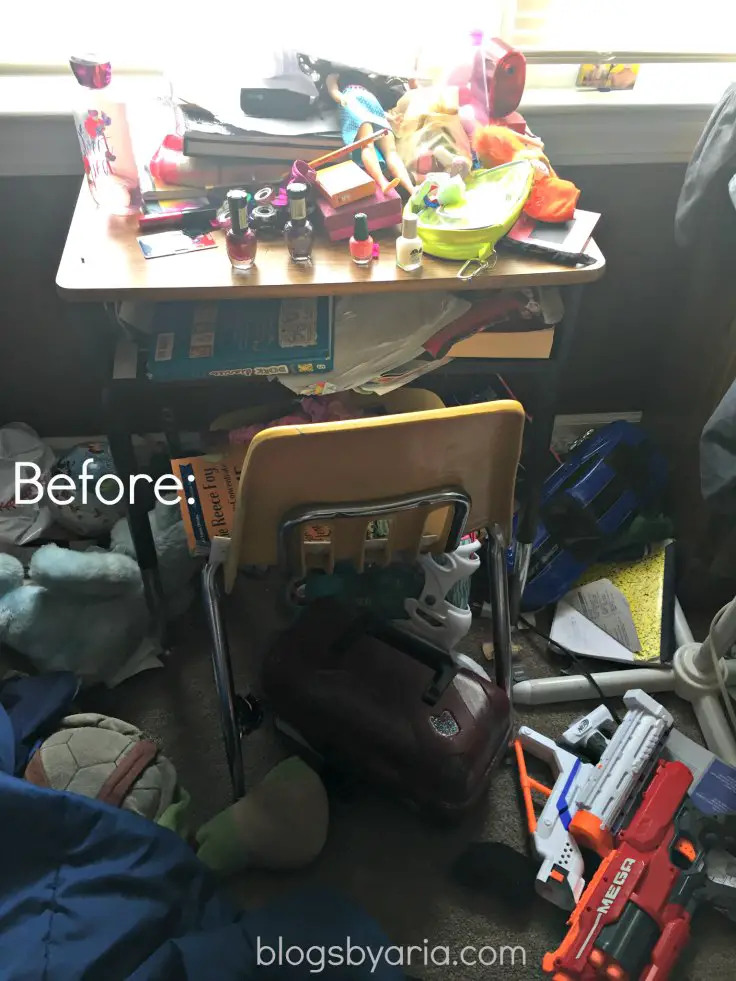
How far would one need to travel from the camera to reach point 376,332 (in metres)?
1.22

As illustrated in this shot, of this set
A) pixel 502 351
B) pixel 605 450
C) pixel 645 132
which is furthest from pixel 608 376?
pixel 502 351

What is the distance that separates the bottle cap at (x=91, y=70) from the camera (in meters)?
1.09

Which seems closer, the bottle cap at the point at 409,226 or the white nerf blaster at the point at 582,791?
the bottle cap at the point at 409,226

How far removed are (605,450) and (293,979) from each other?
1.13 metres

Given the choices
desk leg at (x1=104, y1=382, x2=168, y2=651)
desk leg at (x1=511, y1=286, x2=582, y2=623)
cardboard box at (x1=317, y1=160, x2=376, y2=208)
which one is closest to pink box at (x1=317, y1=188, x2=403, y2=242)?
cardboard box at (x1=317, y1=160, x2=376, y2=208)

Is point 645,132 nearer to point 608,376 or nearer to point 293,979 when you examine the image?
point 608,376

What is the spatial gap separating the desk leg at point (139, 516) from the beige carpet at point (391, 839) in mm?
118

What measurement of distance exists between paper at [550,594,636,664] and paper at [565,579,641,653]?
0.01 m

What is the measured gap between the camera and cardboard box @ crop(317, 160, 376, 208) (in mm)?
1138

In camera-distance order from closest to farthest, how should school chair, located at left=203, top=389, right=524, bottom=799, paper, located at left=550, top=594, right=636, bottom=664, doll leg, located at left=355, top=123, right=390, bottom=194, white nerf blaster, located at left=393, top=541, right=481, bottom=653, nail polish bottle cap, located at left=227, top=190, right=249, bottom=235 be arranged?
school chair, located at left=203, top=389, right=524, bottom=799 → nail polish bottle cap, located at left=227, top=190, right=249, bottom=235 → doll leg, located at left=355, top=123, right=390, bottom=194 → white nerf blaster, located at left=393, top=541, right=481, bottom=653 → paper, located at left=550, top=594, right=636, bottom=664

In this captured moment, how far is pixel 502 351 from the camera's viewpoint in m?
1.25
